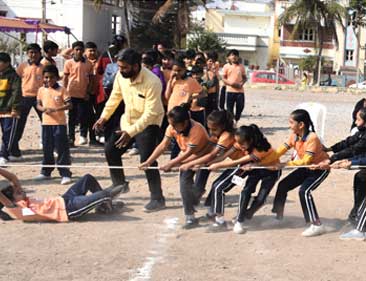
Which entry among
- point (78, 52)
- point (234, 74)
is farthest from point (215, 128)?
point (234, 74)

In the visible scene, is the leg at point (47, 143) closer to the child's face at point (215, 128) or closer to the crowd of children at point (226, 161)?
the crowd of children at point (226, 161)

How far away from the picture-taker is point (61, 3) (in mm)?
44094

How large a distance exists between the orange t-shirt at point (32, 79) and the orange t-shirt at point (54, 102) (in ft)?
5.03

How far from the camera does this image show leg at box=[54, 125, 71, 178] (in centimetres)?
891

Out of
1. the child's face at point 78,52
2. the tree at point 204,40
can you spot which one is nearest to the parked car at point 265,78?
the tree at point 204,40

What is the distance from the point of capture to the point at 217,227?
682 cm

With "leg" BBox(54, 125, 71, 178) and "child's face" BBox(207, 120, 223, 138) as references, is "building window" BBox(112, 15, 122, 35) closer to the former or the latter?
"leg" BBox(54, 125, 71, 178)

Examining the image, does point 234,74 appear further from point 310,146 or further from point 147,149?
point 310,146

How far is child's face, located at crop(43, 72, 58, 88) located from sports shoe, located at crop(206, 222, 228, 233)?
341 centimetres

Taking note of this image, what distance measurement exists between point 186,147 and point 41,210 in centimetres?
162

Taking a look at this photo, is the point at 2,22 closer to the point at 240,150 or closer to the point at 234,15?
the point at 240,150

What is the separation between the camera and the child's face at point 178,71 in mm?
9461

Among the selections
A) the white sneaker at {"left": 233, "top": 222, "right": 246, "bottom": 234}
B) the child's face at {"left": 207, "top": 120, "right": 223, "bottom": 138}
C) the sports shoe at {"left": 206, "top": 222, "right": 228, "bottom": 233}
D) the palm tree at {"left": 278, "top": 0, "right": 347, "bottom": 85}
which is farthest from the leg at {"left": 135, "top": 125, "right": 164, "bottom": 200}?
the palm tree at {"left": 278, "top": 0, "right": 347, "bottom": 85}

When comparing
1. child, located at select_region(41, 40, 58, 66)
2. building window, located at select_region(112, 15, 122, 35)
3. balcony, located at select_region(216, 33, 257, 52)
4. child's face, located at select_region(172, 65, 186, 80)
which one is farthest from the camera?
balcony, located at select_region(216, 33, 257, 52)
